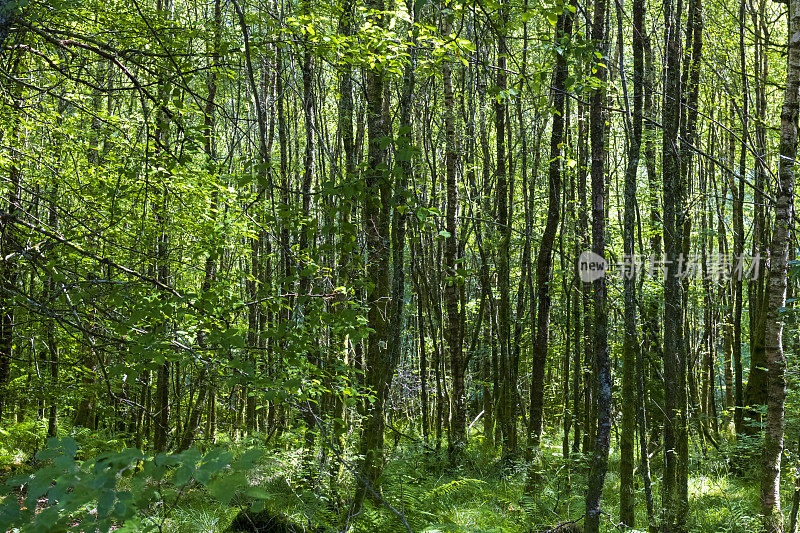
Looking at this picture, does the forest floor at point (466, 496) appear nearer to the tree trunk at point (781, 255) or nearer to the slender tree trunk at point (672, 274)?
the slender tree trunk at point (672, 274)

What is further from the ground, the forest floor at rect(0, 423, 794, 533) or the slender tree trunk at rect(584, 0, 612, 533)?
the slender tree trunk at rect(584, 0, 612, 533)

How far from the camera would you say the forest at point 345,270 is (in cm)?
329

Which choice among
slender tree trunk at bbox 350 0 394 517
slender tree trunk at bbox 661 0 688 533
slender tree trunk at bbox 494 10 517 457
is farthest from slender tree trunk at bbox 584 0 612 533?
slender tree trunk at bbox 494 10 517 457

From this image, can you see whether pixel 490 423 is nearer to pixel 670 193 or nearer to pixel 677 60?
pixel 670 193

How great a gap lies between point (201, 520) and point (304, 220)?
228 inches

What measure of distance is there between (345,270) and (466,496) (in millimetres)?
5573

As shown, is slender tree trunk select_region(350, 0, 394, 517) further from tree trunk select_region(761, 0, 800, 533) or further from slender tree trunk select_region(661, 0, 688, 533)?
tree trunk select_region(761, 0, 800, 533)

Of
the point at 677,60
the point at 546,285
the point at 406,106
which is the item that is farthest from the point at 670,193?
the point at 406,106

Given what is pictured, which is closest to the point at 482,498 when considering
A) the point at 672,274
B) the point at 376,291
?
the point at 376,291

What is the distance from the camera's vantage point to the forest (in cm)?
329

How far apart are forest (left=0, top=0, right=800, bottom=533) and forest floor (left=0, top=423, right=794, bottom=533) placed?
0.06 meters

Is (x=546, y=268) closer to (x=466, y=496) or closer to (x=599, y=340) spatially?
(x=599, y=340)

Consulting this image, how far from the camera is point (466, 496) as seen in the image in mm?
8328

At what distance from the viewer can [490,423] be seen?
1230 cm
